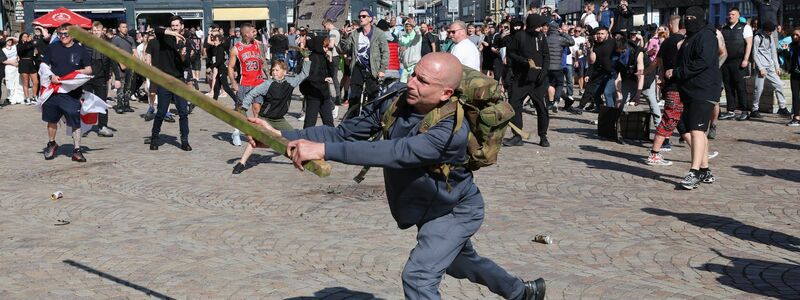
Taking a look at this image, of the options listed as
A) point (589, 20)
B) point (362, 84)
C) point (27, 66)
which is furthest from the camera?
point (589, 20)

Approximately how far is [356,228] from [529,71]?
18.7 ft

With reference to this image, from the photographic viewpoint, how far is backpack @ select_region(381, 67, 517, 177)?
4.67 meters

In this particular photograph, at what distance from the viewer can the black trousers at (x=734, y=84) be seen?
16.6 m

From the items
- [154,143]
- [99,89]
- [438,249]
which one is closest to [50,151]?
[154,143]

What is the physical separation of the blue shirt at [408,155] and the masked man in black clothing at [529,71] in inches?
331

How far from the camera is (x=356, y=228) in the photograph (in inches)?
328

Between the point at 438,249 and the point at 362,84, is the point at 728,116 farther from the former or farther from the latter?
the point at 438,249

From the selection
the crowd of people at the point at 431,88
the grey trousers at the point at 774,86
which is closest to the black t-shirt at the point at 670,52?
the crowd of people at the point at 431,88

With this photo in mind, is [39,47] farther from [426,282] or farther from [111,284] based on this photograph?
[426,282]

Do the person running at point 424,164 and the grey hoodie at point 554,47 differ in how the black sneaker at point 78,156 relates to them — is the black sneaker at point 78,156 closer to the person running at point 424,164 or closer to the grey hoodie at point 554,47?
the person running at point 424,164

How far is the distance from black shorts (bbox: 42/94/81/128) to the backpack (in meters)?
8.80

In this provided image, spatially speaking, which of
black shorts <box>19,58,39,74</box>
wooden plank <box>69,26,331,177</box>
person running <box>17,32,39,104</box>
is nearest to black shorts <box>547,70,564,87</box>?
person running <box>17,32,39,104</box>

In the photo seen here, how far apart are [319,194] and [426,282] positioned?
5.25m

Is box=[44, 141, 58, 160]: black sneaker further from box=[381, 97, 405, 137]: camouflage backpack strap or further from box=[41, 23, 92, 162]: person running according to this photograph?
box=[381, 97, 405, 137]: camouflage backpack strap
